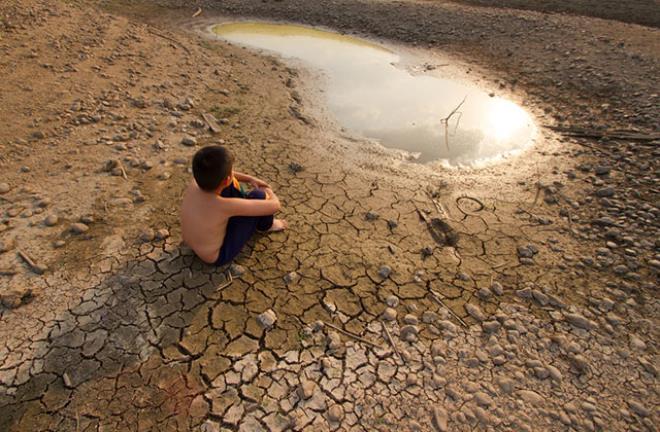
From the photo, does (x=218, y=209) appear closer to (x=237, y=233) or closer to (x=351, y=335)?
(x=237, y=233)

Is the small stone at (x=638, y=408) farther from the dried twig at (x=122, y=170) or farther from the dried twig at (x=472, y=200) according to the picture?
the dried twig at (x=122, y=170)

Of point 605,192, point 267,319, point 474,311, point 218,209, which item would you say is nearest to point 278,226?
point 218,209

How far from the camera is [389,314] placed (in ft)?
9.42

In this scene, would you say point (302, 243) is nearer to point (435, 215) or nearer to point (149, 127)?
point (435, 215)

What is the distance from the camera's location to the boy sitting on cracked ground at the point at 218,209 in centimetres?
260

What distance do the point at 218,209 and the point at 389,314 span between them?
151 cm

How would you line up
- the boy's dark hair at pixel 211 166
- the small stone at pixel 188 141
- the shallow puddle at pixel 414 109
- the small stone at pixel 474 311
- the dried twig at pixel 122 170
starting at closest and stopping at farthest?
the boy's dark hair at pixel 211 166
the small stone at pixel 474 311
the dried twig at pixel 122 170
the small stone at pixel 188 141
the shallow puddle at pixel 414 109

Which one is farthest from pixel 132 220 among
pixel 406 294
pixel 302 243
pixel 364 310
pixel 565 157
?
pixel 565 157

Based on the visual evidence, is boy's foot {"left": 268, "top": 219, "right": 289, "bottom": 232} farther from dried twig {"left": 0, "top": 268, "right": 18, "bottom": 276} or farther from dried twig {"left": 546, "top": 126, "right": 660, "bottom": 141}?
dried twig {"left": 546, "top": 126, "right": 660, "bottom": 141}

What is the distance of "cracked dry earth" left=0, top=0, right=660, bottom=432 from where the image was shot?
2.33 meters

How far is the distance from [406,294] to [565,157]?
11.2ft

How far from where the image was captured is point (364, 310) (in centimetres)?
291

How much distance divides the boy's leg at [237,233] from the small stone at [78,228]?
51.4 inches

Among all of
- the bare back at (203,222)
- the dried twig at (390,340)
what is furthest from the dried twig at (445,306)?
the bare back at (203,222)
